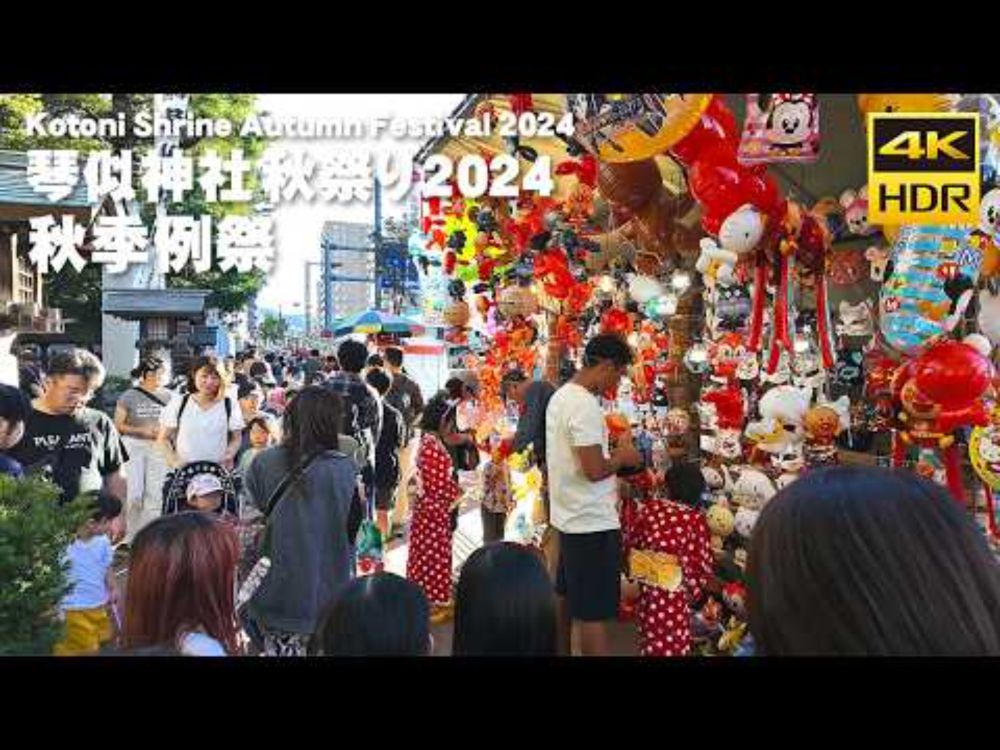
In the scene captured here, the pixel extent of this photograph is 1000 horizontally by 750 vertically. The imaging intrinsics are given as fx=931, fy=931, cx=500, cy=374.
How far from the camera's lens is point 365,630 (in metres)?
1.98

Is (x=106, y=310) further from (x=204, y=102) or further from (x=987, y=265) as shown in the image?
(x=987, y=265)

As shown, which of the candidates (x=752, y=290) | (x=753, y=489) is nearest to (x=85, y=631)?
(x=753, y=489)

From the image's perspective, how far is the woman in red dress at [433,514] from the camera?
4.87m

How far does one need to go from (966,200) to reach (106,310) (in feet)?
11.9

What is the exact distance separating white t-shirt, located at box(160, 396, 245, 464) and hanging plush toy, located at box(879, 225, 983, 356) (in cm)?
290

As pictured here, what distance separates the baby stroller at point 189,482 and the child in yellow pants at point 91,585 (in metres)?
0.27

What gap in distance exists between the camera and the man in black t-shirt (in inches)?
156

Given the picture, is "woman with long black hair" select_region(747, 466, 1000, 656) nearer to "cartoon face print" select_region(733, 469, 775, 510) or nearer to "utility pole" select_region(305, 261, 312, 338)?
"cartoon face print" select_region(733, 469, 775, 510)

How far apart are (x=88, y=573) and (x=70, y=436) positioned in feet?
1.95

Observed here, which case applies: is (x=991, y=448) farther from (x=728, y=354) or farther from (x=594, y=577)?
(x=594, y=577)

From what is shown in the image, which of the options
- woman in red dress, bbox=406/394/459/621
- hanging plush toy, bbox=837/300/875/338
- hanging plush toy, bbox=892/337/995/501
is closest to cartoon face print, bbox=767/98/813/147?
hanging plush toy, bbox=837/300/875/338

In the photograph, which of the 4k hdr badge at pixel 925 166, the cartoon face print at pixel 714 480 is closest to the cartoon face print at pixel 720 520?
the cartoon face print at pixel 714 480

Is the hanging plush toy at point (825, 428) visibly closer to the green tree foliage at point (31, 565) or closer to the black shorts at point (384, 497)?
the black shorts at point (384, 497)

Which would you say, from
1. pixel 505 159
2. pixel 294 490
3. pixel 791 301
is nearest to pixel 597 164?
pixel 505 159
